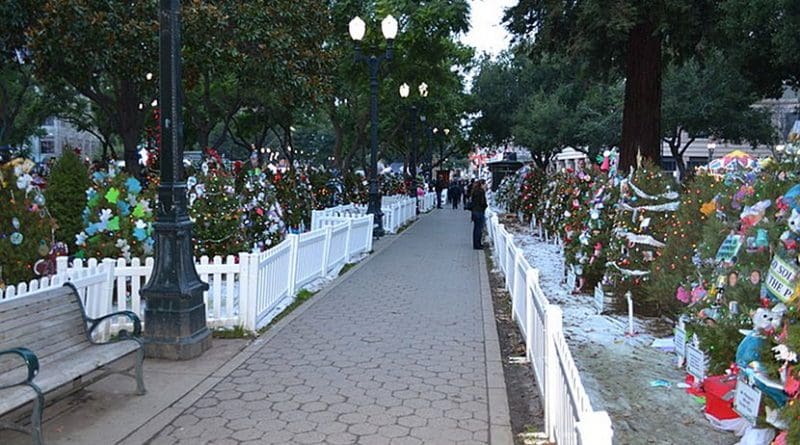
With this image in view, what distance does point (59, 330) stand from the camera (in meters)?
4.77

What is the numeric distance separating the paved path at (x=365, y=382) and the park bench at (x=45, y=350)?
2.31 ft

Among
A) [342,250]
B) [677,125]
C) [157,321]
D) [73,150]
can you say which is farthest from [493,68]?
[157,321]

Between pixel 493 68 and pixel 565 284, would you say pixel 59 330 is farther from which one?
pixel 493 68

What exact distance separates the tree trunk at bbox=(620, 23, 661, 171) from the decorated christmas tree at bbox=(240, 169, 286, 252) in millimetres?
7250

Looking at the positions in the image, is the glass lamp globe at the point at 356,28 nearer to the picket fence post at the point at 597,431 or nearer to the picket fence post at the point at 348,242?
the picket fence post at the point at 348,242

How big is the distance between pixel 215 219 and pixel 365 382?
4.49m

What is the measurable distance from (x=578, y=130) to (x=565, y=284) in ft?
106

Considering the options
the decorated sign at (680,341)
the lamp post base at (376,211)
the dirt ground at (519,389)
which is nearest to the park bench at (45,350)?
the dirt ground at (519,389)

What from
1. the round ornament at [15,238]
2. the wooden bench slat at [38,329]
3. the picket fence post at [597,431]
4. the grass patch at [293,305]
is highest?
the round ornament at [15,238]

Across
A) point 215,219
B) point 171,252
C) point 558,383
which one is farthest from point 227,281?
point 558,383

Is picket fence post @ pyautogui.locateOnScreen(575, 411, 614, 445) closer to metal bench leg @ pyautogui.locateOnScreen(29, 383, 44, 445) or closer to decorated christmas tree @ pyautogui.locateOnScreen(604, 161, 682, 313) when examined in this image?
metal bench leg @ pyautogui.locateOnScreen(29, 383, 44, 445)

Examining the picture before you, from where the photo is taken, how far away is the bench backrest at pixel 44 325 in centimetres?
428

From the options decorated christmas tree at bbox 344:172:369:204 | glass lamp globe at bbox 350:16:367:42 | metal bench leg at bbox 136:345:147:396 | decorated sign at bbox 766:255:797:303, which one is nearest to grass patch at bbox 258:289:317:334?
metal bench leg at bbox 136:345:147:396

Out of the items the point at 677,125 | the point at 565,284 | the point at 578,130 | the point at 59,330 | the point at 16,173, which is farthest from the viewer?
the point at 578,130
